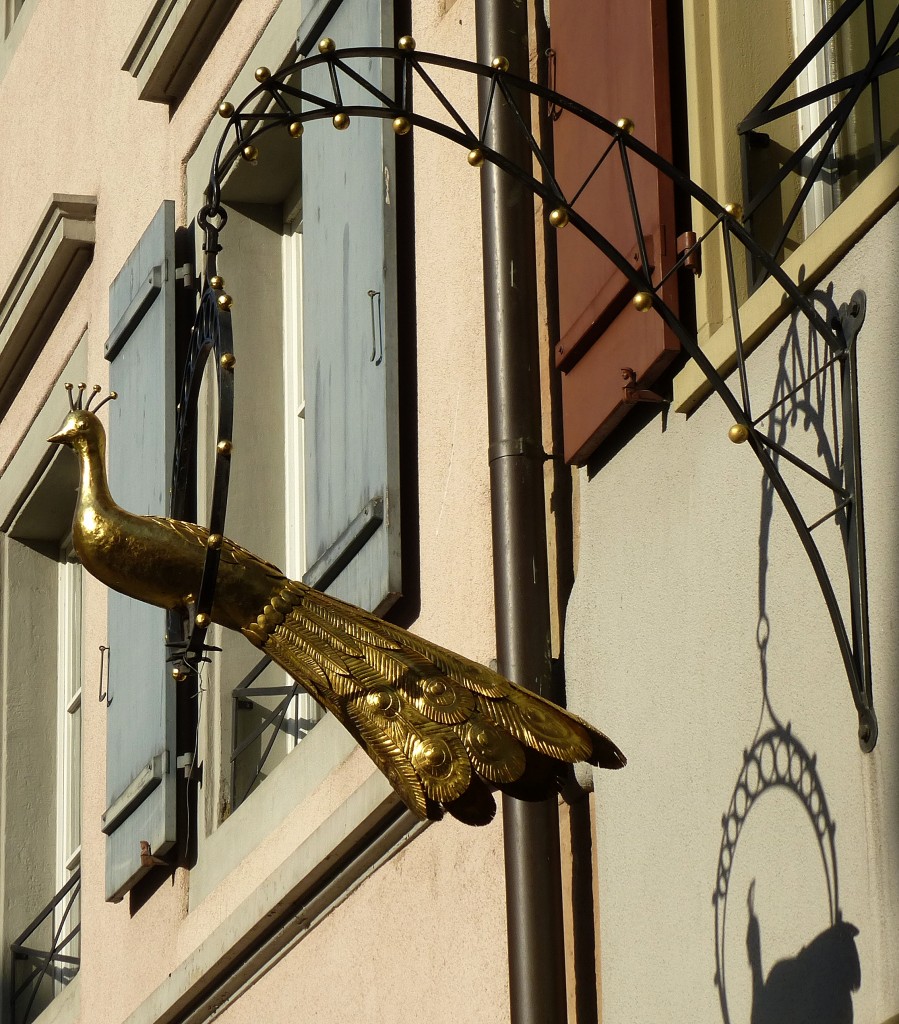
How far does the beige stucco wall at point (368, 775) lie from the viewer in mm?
5531

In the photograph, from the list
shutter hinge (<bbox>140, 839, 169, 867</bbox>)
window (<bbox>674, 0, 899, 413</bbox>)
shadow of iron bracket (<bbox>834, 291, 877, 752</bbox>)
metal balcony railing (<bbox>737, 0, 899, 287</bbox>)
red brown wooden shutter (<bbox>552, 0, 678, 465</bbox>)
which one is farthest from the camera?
shutter hinge (<bbox>140, 839, 169, 867</bbox>)

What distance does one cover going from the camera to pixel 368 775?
592 centimetres

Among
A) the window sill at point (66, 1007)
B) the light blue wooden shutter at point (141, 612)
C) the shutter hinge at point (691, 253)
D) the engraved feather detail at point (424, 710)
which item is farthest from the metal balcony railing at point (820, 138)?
the window sill at point (66, 1007)

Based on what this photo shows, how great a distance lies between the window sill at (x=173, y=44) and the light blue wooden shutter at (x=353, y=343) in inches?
43.9

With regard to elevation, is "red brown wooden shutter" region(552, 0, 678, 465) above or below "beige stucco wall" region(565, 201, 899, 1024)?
above

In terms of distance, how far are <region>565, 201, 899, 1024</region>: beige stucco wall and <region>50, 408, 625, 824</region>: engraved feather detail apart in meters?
0.38

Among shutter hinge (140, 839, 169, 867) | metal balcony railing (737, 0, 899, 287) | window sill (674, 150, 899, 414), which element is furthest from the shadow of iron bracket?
shutter hinge (140, 839, 169, 867)

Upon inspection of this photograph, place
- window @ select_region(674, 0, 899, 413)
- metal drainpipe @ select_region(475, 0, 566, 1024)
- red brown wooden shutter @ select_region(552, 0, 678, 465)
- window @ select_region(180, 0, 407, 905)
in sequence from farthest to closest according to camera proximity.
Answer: window @ select_region(180, 0, 407, 905)
metal drainpipe @ select_region(475, 0, 566, 1024)
red brown wooden shutter @ select_region(552, 0, 678, 465)
window @ select_region(674, 0, 899, 413)

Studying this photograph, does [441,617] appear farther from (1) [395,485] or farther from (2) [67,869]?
(2) [67,869]

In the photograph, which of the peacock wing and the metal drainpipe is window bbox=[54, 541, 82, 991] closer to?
the metal drainpipe

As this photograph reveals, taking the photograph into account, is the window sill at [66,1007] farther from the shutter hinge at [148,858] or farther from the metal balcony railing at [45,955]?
the shutter hinge at [148,858]

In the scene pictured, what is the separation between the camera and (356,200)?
6387 millimetres

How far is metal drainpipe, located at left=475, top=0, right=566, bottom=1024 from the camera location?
5.07m

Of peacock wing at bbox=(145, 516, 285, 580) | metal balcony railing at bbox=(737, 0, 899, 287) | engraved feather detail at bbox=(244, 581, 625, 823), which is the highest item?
metal balcony railing at bbox=(737, 0, 899, 287)
